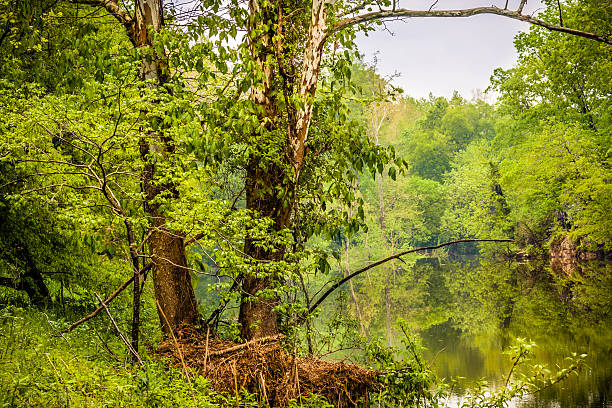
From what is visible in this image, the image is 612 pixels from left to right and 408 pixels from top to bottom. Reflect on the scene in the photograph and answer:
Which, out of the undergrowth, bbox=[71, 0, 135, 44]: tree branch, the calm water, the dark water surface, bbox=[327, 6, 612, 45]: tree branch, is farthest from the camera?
the calm water

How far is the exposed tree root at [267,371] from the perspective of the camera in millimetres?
4945

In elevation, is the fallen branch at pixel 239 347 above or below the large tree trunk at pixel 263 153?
below

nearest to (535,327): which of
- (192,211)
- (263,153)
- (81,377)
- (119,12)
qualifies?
(263,153)

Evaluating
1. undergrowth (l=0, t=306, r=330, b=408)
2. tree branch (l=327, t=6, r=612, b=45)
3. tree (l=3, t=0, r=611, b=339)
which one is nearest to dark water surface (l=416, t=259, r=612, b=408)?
tree (l=3, t=0, r=611, b=339)

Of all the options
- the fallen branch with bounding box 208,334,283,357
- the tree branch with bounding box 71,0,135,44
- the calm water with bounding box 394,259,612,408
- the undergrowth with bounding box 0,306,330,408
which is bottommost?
the calm water with bounding box 394,259,612,408

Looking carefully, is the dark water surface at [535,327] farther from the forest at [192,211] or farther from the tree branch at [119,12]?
the tree branch at [119,12]

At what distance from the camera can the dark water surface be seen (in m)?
10.4

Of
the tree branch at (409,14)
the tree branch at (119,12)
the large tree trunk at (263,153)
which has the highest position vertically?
the tree branch at (119,12)

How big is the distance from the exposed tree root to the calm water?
1.21 meters

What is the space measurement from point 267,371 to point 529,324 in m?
13.5

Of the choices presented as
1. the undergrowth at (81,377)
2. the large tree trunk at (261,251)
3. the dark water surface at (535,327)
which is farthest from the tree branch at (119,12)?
the dark water surface at (535,327)

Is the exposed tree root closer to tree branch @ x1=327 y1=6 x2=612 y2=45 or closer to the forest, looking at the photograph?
the forest

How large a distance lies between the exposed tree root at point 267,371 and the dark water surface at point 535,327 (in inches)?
58.3

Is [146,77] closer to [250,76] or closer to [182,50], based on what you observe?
[182,50]
